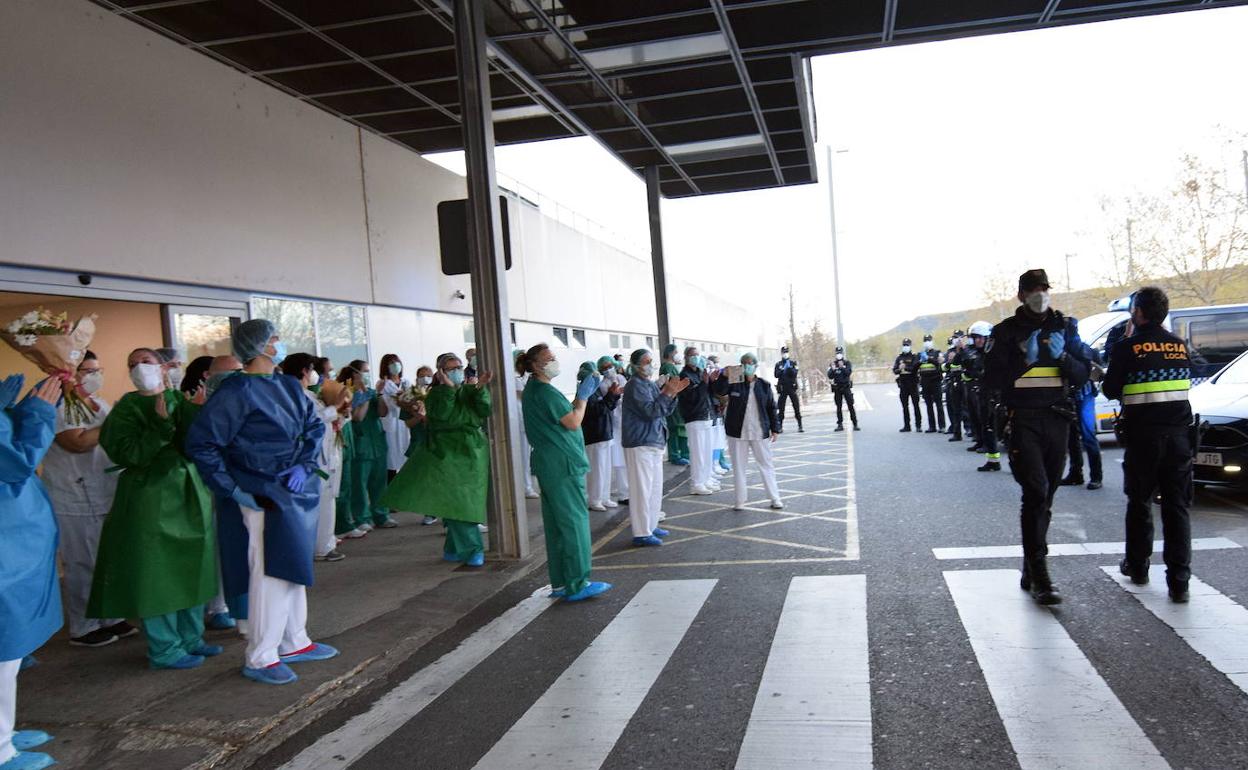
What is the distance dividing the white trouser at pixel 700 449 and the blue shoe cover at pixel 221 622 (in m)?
7.13

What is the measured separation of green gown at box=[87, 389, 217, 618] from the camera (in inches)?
221

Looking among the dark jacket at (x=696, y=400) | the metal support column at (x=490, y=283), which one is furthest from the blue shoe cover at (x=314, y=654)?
the dark jacket at (x=696, y=400)

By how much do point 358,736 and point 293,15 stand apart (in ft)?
25.3

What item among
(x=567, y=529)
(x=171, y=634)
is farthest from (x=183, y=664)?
(x=567, y=529)

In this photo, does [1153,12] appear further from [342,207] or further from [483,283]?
[342,207]

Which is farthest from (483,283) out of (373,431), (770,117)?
(770,117)

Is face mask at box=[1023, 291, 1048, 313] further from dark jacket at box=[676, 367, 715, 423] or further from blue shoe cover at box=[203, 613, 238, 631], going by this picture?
dark jacket at box=[676, 367, 715, 423]

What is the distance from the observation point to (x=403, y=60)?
11.0m

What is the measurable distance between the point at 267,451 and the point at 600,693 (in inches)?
93.6

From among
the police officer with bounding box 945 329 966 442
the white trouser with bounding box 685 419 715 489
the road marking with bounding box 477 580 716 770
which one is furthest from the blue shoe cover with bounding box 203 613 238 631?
the police officer with bounding box 945 329 966 442

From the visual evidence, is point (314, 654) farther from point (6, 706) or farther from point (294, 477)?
point (6, 706)

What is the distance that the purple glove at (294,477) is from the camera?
5.41 m

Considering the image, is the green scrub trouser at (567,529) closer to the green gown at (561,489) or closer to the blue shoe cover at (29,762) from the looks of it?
the green gown at (561,489)

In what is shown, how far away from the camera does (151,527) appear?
5.71 metres
